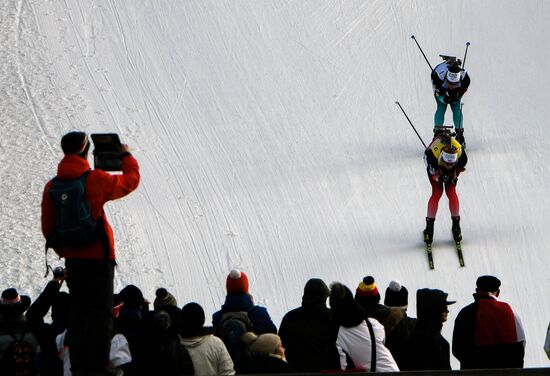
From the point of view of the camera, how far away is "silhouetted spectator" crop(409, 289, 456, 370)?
756 centimetres

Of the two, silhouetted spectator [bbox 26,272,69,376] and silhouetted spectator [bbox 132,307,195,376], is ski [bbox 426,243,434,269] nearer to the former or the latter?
silhouetted spectator [bbox 26,272,69,376]

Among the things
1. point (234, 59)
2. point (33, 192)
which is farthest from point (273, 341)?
point (234, 59)

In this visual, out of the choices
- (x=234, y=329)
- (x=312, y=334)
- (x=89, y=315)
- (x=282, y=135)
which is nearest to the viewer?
(x=89, y=315)

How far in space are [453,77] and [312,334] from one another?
820 cm

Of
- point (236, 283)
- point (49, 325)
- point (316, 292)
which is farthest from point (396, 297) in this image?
point (49, 325)

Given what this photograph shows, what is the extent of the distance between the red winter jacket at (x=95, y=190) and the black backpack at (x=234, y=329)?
1.22 meters

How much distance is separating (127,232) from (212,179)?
191cm

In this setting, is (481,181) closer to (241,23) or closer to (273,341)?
(241,23)

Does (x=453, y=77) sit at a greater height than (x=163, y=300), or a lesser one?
greater

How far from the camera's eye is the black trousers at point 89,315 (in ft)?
21.2

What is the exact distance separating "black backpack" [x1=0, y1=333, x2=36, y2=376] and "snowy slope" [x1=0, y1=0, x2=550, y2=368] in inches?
190

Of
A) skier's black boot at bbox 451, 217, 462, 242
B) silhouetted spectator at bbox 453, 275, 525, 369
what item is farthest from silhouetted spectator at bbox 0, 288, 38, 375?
skier's black boot at bbox 451, 217, 462, 242

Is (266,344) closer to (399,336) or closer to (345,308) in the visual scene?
(345,308)

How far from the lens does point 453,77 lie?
1486 centimetres
